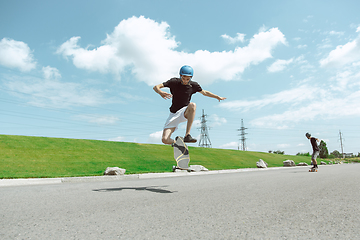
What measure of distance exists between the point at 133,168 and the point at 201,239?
12682 millimetres

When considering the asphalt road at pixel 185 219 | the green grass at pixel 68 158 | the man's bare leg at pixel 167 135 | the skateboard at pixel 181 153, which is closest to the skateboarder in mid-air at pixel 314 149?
the green grass at pixel 68 158

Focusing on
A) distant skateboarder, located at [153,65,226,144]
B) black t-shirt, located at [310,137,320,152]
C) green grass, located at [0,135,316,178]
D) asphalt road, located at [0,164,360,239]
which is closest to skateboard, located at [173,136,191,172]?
distant skateboarder, located at [153,65,226,144]

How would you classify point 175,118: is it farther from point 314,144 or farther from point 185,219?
point 314,144

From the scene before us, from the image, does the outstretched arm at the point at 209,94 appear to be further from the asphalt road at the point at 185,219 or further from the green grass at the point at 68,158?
the green grass at the point at 68,158

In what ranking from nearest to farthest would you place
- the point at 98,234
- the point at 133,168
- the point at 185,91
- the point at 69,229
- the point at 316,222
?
1. the point at 98,234
2. the point at 69,229
3. the point at 316,222
4. the point at 185,91
5. the point at 133,168

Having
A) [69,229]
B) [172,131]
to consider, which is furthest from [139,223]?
[172,131]

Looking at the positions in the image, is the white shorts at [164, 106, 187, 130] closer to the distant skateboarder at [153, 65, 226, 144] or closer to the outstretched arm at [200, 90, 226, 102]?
the distant skateboarder at [153, 65, 226, 144]

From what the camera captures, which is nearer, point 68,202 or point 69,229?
point 69,229

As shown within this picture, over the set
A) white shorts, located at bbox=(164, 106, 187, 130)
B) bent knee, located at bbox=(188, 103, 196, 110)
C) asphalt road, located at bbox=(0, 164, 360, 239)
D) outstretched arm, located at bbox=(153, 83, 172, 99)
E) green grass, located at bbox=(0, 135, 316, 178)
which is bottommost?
asphalt road, located at bbox=(0, 164, 360, 239)

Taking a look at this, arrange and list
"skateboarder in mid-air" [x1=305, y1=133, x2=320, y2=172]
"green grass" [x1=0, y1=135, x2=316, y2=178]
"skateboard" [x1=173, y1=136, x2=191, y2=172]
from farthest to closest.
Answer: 1. "skateboarder in mid-air" [x1=305, y1=133, x2=320, y2=172]
2. "green grass" [x1=0, y1=135, x2=316, y2=178]
3. "skateboard" [x1=173, y1=136, x2=191, y2=172]

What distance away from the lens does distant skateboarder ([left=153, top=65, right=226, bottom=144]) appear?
621 centimetres

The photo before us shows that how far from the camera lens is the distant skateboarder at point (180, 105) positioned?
20.4 ft

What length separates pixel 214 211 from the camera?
10.8 feet

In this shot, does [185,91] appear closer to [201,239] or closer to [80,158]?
[201,239]
